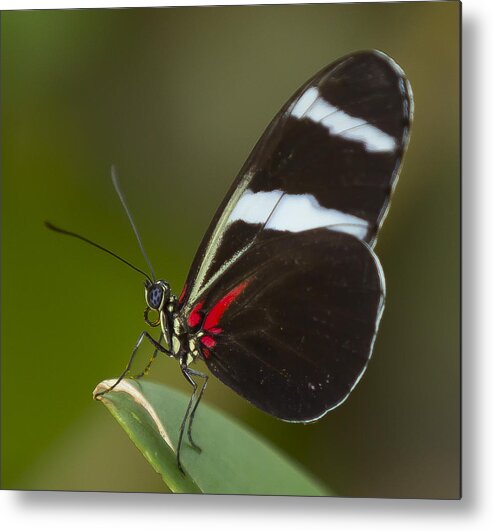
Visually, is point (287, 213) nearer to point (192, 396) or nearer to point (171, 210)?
point (171, 210)

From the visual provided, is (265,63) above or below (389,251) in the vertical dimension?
above

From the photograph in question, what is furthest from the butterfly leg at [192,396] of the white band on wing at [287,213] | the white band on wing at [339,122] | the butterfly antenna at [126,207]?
the white band on wing at [339,122]

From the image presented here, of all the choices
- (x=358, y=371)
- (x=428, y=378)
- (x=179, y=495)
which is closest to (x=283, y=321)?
(x=358, y=371)

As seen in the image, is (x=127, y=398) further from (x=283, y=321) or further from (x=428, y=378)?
(x=428, y=378)

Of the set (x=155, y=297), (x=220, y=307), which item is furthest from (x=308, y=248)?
(x=155, y=297)

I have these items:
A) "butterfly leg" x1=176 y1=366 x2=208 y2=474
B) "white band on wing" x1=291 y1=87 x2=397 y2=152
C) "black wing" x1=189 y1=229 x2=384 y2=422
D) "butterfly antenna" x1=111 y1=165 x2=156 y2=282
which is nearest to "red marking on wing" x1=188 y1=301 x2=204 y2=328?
"black wing" x1=189 y1=229 x2=384 y2=422

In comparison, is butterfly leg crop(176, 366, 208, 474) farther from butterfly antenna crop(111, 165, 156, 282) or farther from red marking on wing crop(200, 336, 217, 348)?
butterfly antenna crop(111, 165, 156, 282)

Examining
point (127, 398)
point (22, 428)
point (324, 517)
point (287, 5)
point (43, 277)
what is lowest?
point (324, 517)

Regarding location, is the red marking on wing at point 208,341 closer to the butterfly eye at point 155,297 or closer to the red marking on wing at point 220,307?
the red marking on wing at point 220,307
